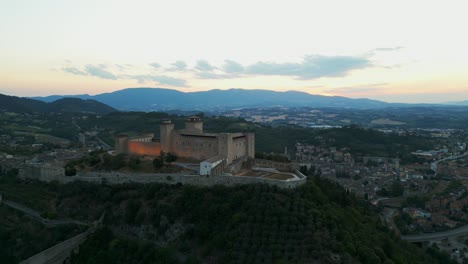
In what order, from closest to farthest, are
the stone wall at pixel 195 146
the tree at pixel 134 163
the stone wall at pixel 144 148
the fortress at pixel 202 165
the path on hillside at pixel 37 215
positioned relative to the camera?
the fortress at pixel 202 165 → the path on hillside at pixel 37 215 → the stone wall at pixel 195 146 → the tree at pixel 134 163 → the stone wall at pixel 144 148

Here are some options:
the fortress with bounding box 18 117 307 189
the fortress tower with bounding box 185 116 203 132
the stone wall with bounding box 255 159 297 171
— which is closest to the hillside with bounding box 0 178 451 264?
the fortress with bounding box 18 117 307 189

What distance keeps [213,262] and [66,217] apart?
15.3 metres

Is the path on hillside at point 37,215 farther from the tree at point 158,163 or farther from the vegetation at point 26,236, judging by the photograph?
the tree at point 158,163

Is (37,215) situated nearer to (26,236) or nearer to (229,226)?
(26,236)

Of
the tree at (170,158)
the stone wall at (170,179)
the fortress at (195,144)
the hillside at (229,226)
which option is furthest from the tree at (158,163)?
the fortress at (195,144)

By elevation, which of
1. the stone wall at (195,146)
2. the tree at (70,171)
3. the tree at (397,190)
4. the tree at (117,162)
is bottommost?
the tree at (397,190)

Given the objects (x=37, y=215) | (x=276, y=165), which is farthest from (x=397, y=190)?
(x=37, y=215)

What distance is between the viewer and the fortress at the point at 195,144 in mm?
33719

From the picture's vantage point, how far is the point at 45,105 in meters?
141

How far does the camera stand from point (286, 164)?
34.2m

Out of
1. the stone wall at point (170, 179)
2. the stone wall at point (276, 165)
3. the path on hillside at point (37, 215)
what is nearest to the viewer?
the stone wall at point (170, 179)

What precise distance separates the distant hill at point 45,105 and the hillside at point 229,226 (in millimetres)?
92200

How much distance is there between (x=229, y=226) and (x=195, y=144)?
12.0m

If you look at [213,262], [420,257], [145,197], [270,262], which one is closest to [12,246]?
[145,197]
